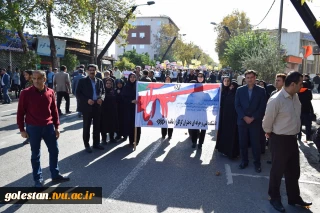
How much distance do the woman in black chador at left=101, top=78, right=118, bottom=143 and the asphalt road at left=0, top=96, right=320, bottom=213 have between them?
1.42ft

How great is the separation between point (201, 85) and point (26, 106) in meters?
4.09

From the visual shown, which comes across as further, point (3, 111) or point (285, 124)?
point (3, 111)

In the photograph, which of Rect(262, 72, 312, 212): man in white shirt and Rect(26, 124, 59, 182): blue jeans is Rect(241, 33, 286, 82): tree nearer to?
Rect(262, 72, 312, 212): man in white shirt

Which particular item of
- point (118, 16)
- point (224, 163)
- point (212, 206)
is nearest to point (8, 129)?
point (224, 163)

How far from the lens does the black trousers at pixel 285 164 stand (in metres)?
4.22

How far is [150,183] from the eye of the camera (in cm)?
503

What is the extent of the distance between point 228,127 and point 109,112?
3.00m

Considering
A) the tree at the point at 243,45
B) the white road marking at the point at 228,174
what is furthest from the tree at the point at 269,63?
the white road marking at the point at 228,174

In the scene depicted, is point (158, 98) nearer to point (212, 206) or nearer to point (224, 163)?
point (224, 163)

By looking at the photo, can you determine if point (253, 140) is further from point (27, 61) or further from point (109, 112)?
point (27, 61)

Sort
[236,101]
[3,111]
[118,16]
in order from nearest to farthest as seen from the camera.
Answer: [236,101]
[3,111]
[118,16]

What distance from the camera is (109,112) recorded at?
766 centimetres

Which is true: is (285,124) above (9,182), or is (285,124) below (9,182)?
above

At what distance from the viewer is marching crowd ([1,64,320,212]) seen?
422cm
